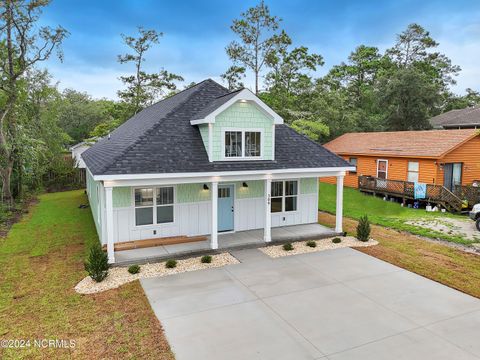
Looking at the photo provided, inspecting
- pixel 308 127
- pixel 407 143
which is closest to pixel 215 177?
pixel 407 143

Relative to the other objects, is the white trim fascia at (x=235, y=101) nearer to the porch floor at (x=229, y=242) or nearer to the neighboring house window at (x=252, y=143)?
the neighboring house window at (x=252, y=143)

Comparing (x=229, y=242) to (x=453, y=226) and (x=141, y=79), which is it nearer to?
(x=453, y=226)

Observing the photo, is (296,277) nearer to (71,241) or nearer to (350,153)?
(71,241)

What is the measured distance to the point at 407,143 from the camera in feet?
73.2

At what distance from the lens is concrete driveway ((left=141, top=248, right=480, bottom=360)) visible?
577 centimetres

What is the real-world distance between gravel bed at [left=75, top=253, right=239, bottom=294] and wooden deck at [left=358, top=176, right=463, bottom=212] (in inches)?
523

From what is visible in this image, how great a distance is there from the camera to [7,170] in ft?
62.7

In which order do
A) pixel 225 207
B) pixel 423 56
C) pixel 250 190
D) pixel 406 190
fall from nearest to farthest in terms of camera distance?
pixel 225 207 < pixel 250 190 < pixel 406 190 < pixel 423 56

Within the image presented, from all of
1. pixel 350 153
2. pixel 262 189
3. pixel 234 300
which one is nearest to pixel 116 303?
pixel 234 300

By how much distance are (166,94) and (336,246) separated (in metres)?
23.8

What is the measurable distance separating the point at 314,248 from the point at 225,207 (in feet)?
11.7

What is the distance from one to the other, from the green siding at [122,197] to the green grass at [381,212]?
35.6 ft

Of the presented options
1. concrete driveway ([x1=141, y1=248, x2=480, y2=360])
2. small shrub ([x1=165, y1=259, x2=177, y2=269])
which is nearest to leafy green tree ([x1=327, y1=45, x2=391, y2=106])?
concrete driveway ([x1=141, y1=248, x2=480, y2=360])

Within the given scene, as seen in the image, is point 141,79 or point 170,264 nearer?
point 170,264
